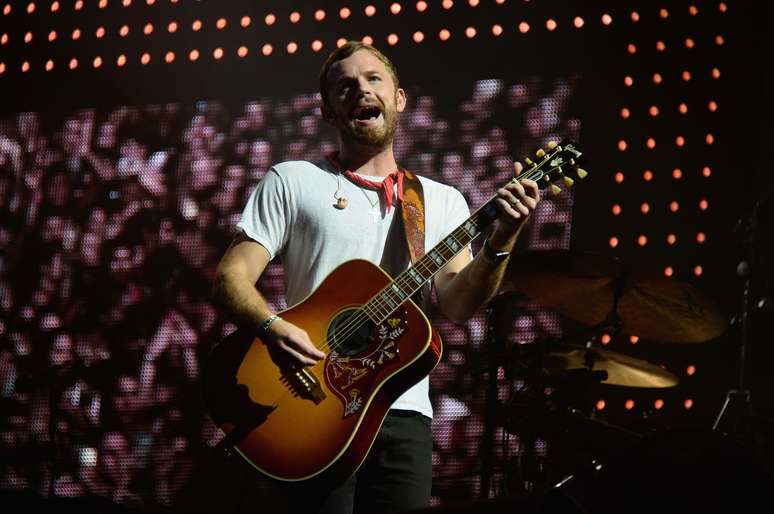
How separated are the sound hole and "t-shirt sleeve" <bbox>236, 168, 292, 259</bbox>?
0.32 meters

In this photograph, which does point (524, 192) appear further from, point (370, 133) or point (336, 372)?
point (336, 372)

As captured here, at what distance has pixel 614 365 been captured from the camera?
3359 millimetres

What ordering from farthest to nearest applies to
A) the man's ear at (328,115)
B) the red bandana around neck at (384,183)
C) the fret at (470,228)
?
1. the man's ear at (328,115)
2. the red bandana around neck at (384,183)
3. the fret at (470,228)

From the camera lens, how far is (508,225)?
224cm

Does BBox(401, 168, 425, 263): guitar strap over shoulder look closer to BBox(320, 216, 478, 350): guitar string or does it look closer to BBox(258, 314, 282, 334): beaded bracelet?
BBox(320, 216, 478, 350): guitar string

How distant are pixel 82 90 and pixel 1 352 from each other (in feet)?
4.98

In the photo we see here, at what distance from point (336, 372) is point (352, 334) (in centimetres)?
11

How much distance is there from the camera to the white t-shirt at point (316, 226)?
2.41 meters

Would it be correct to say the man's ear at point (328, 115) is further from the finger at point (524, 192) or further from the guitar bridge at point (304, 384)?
the guitar bridge at point (304, 384)

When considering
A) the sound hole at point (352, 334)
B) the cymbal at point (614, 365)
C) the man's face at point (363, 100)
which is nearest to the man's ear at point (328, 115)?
the man's face at point (363, 100)

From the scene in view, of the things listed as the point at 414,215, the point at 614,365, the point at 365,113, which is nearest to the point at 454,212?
the point at 414,215

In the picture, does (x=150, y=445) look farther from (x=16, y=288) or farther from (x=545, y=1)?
(x=545, y=1)

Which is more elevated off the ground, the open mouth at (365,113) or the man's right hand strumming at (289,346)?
the open mouth at (365,113)

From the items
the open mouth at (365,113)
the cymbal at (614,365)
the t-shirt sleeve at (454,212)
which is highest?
the open mouth at (365,113)
